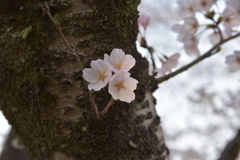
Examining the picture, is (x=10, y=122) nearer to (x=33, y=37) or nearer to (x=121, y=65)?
(x=33, y=37)

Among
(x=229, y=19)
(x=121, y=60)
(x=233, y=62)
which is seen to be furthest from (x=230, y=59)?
(x=121, y=60)

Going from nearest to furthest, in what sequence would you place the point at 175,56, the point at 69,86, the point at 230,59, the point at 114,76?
1. the point at 114,76
2. the point at 69,86
3. the point at 175,56
4. the point at 230,59

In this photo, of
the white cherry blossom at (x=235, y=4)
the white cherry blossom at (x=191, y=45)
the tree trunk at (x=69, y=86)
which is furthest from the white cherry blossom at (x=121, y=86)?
the white cherry blossom at (x=235, y=4)

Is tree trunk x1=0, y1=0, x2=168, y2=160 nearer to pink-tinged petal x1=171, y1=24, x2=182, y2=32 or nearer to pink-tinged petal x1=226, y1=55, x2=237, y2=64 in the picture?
pink-tinged petal x1=171, y1=24, x2=182, y2=32

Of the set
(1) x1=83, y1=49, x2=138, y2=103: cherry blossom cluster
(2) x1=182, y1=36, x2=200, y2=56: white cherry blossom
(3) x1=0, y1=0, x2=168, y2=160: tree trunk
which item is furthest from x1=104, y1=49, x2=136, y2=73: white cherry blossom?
(2) x1=182, y1=36, x2=200, y2=56: white cherry blossom

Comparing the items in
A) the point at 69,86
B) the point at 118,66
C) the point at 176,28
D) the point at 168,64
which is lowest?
the point at 168,64

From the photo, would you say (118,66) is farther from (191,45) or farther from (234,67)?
(234,67)

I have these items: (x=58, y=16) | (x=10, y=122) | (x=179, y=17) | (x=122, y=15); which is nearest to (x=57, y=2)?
(x=58, y=16)
